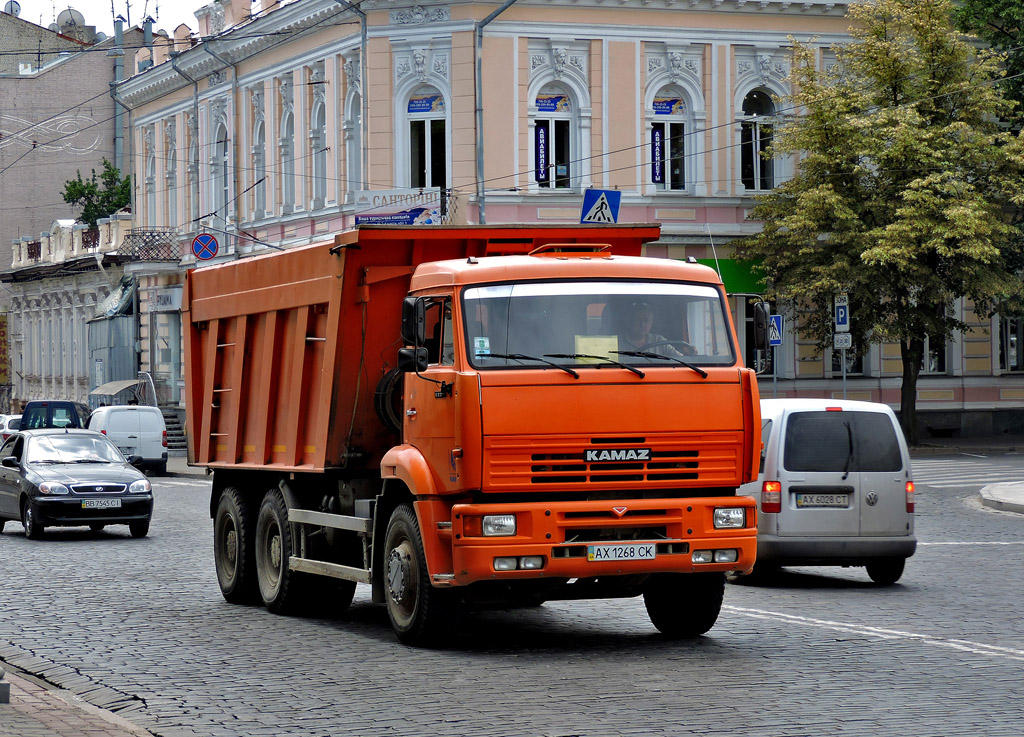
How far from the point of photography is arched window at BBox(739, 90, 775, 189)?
137 feet

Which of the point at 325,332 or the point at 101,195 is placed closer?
the point at 325,332

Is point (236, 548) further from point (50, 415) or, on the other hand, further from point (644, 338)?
point (50, 415)

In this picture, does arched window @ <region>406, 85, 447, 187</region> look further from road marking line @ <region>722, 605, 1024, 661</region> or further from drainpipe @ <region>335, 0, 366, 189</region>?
road marking line @ <region>722, 605, 1024, 661</region>

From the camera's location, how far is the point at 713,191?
136 ft

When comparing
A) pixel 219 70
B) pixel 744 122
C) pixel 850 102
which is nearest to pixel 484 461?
pixel 850 102

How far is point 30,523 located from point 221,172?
28.2m

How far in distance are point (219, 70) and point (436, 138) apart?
11.7 meters

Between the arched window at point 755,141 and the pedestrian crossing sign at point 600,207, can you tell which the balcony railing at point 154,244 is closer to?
the arched window at point 755,141

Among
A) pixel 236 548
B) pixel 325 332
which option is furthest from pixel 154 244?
pixel 325 332

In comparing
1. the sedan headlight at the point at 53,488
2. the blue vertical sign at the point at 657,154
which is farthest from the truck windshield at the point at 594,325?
the blue vertical sign at the point at 657,154

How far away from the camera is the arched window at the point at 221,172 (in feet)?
162

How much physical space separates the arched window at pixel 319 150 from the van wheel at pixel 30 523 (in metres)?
20.8

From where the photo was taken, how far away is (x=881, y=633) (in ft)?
38.2

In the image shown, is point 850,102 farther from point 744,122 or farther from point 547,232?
point 547,232
